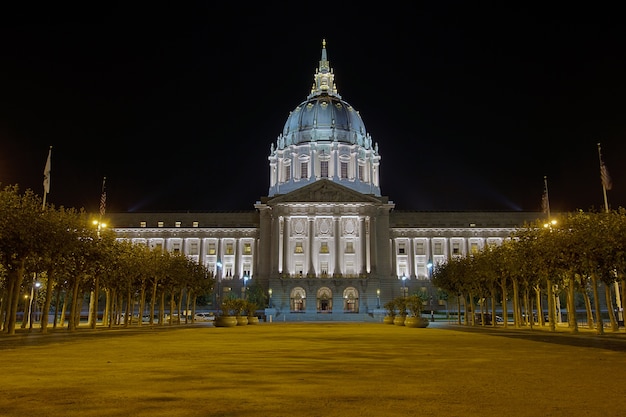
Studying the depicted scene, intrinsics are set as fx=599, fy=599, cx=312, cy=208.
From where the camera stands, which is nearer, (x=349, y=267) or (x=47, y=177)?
(x=47, y=177)

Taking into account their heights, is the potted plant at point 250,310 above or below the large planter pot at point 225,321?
above

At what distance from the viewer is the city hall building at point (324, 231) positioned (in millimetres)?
108713

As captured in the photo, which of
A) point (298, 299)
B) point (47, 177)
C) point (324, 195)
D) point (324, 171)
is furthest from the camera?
point (324, 171)

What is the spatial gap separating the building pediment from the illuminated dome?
13.4 meters

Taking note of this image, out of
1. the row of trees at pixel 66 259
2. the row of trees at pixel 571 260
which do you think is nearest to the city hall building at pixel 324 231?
the row of trees at pixel 66 259

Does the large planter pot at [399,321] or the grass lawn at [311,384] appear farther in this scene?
the large planter pot at [399,321]

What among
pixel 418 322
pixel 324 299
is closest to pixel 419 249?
pixel 324 299

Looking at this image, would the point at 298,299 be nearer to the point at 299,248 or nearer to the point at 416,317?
the point at 299,248

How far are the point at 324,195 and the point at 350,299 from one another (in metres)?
20.1

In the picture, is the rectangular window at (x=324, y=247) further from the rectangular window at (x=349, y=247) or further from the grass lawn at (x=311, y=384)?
the grass lawn at (x=311, y=384)

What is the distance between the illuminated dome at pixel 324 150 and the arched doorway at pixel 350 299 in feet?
88.9

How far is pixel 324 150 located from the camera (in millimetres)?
130500

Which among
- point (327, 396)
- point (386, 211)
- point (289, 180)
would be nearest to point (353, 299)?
point (386, 211)

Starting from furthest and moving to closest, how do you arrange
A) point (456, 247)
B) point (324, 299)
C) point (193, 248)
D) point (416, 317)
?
point (193, 248) < point (456, 247) < point (324, 299) < point (416, 317)
